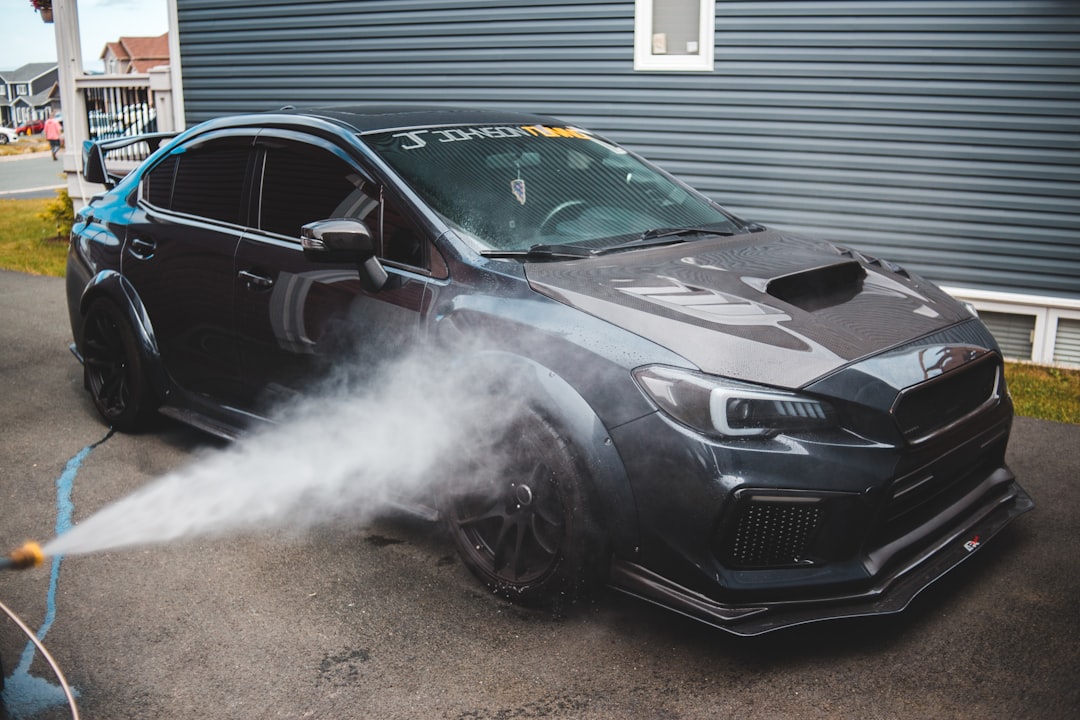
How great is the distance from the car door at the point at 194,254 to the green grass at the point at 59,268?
15.6 ft

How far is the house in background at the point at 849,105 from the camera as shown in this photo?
7.64m

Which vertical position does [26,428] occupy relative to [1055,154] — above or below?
below

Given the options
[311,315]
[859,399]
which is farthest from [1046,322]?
[311,315]

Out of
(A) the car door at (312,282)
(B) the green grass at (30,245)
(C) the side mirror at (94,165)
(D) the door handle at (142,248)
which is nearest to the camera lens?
(A) the car door at (312,282)

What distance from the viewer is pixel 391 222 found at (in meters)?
4.03

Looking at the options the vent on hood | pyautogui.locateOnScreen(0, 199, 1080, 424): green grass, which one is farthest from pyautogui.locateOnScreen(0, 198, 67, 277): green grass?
the vent on hood

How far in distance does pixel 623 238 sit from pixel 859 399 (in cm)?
138

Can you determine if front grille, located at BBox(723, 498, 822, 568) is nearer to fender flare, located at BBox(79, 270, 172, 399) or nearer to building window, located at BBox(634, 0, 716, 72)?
fender flare, located at BBox(79, 270, 172, 399)

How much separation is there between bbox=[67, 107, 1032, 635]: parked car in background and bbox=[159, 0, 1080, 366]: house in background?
395 cm

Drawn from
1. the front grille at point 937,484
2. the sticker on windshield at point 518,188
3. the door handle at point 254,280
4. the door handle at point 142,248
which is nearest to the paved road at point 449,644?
the front grille at point 937,484

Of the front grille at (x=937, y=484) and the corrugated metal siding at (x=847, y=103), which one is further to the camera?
the corrugated metal siding at (x=847, y=103)

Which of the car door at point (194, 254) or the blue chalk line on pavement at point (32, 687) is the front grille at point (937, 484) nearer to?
the blue chalk line on pavement at point (32, 687)

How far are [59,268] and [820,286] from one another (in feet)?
32.8

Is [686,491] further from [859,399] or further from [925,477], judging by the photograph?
[925,477]
